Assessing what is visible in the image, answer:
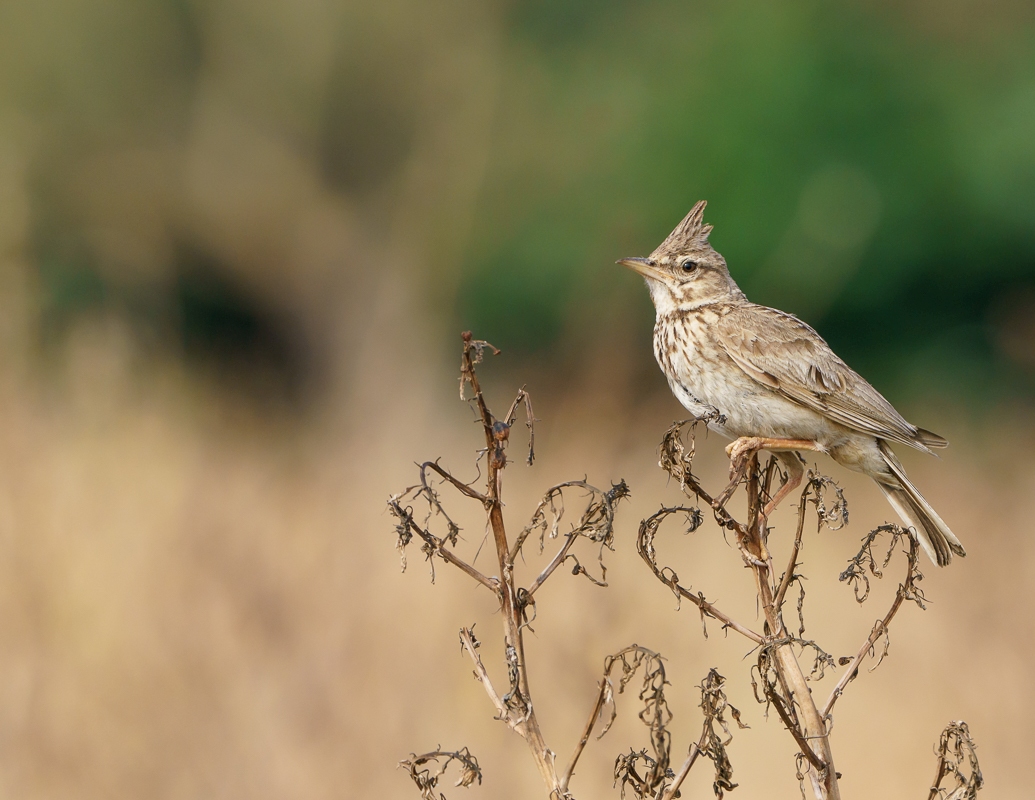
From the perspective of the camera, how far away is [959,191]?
1415cm

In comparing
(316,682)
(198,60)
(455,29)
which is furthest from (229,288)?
(316,682)

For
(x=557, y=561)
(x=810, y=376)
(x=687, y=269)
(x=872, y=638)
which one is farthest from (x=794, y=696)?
(x=687, y=269)

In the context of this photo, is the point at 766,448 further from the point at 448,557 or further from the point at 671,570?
the point at 448,557

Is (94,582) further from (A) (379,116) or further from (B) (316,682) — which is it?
(A) (379,116)

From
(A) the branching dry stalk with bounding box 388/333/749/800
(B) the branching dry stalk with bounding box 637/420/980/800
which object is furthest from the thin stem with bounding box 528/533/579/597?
(B) the branching dry stalk with bounding box 637/420/980/800

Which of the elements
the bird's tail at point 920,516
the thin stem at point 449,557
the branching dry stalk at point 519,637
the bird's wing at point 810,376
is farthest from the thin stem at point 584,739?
the bird's wing at point 810,376

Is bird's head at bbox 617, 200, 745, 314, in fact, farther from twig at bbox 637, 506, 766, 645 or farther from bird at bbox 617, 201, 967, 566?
twig at bbox 637, 506, 766, 645

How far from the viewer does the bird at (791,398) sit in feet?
14.1

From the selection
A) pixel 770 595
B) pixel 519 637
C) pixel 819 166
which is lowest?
pixel 519 637

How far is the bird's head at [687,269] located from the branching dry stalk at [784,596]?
1.81 metres

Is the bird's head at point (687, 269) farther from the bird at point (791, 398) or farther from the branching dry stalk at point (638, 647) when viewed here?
the branching dry stalk at point (638, 647)

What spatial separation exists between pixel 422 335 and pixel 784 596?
784 cm

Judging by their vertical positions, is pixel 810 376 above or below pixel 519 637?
above

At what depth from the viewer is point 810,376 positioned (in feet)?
14.6
